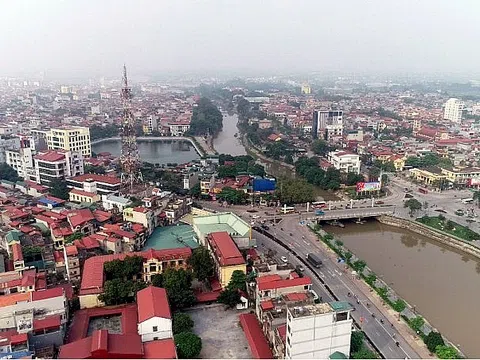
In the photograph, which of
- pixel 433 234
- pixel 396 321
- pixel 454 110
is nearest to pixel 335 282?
pixel 396 321

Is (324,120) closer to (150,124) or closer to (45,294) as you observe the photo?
(150,124)

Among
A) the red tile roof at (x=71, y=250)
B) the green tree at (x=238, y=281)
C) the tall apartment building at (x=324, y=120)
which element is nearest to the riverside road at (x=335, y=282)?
the green tree at (x=238, y=281)

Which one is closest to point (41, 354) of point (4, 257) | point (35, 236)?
point (4, 257)

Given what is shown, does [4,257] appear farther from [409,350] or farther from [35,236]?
[409,350]

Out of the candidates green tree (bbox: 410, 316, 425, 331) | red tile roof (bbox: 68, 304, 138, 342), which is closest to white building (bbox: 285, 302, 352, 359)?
green tree (bbox: 410, 316, 425, 331)

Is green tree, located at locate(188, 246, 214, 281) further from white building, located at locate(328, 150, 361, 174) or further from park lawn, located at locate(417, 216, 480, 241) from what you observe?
white building, located at locate(328, 150, 361, 174)

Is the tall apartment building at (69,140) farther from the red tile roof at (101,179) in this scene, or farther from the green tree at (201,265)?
the green tree at (201,265)
